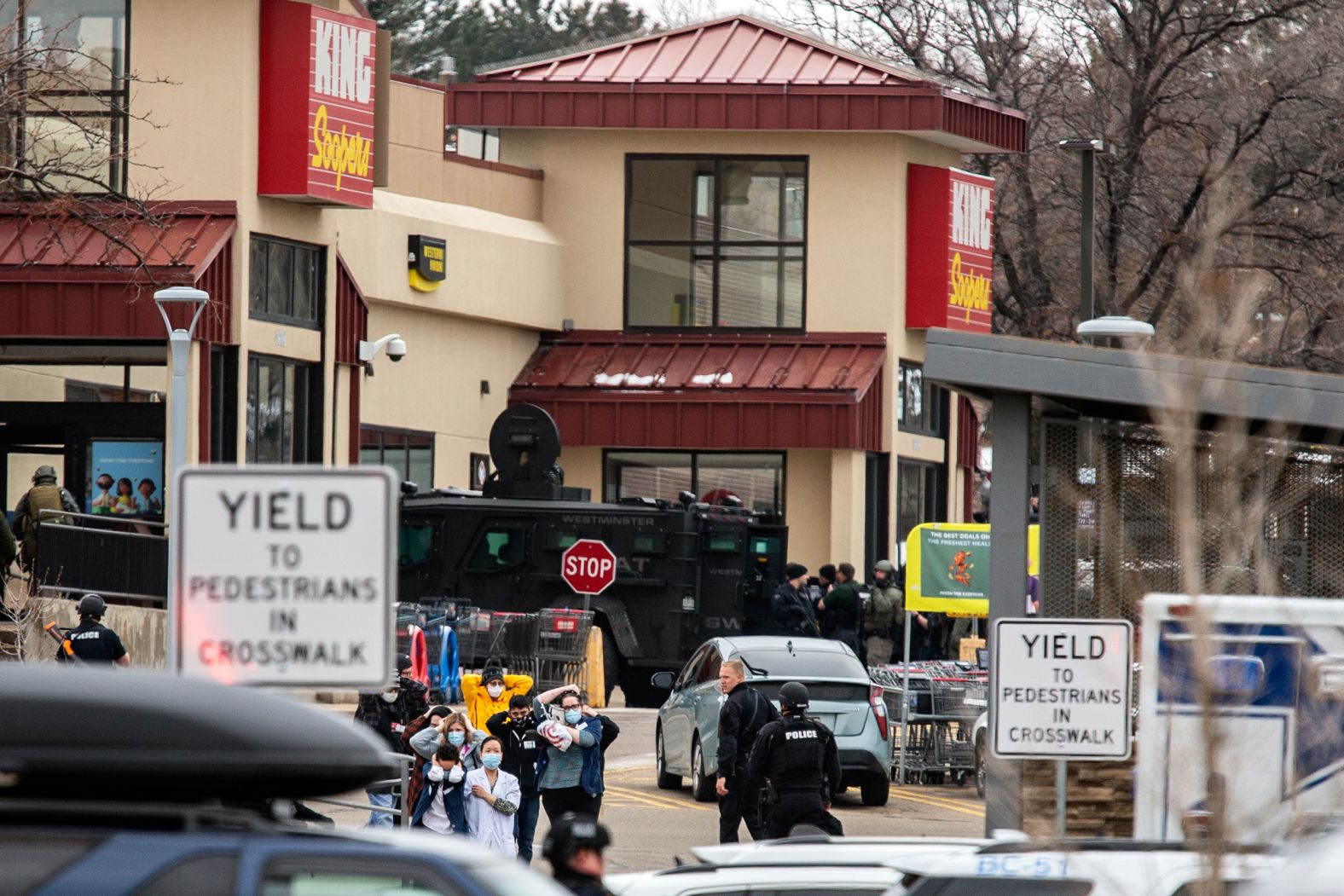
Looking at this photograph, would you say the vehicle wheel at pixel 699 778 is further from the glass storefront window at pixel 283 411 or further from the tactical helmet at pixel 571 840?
the tactical helmet at pixel 571 840

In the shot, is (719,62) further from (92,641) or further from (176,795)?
(176,795)

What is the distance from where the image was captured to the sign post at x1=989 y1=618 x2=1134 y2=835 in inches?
490

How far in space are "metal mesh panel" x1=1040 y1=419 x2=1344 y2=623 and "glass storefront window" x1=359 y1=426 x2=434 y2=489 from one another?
2451cm

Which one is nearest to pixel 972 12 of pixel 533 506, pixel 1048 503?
pixel 533 506

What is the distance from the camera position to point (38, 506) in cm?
2694

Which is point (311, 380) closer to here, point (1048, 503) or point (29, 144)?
point (29, 144)

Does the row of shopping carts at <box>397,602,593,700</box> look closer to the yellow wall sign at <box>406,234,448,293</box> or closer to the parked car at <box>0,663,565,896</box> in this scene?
the yellow wall sign at <box>406,234,448,293</box>

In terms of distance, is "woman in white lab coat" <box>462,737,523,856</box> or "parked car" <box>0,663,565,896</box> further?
"woman in white lab coat" <box>462,737,523,856</box>

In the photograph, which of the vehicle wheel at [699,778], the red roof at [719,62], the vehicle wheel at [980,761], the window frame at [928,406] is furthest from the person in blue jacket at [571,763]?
the red roof at [719,62]

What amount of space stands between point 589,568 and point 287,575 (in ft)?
76.8

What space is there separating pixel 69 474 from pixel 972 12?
21.2 meters

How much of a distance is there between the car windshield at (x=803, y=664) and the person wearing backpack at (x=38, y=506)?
8.67 meters

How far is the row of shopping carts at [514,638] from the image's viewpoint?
29.5 meters

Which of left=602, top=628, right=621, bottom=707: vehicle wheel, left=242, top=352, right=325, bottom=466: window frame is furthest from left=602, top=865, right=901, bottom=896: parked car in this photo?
left=242, top=352, right=325, bottom=466: window frame
